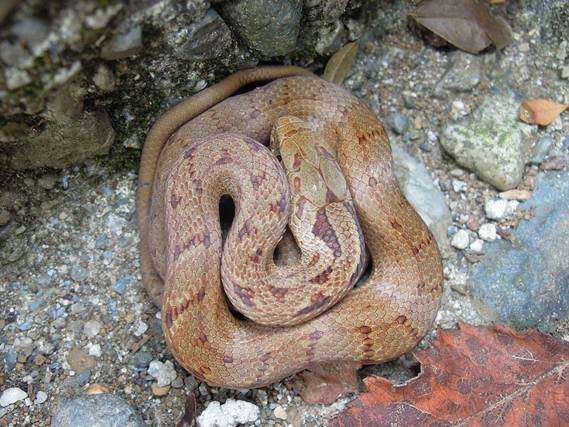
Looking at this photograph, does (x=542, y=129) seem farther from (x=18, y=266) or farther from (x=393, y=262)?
(x=18, y=266)

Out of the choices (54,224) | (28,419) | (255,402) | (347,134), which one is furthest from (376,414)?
(54,224)

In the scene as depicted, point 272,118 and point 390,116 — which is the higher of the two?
point 272,118

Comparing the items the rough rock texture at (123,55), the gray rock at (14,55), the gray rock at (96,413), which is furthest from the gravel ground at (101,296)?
the gray rock at (14,55)

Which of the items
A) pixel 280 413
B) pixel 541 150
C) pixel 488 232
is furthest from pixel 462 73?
pixel 280 413

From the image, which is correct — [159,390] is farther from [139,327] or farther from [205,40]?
[205,40]

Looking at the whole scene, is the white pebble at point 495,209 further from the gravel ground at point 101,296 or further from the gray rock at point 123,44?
the gray rock at point 123,44

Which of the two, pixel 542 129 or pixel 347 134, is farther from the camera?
pixel 542 129
